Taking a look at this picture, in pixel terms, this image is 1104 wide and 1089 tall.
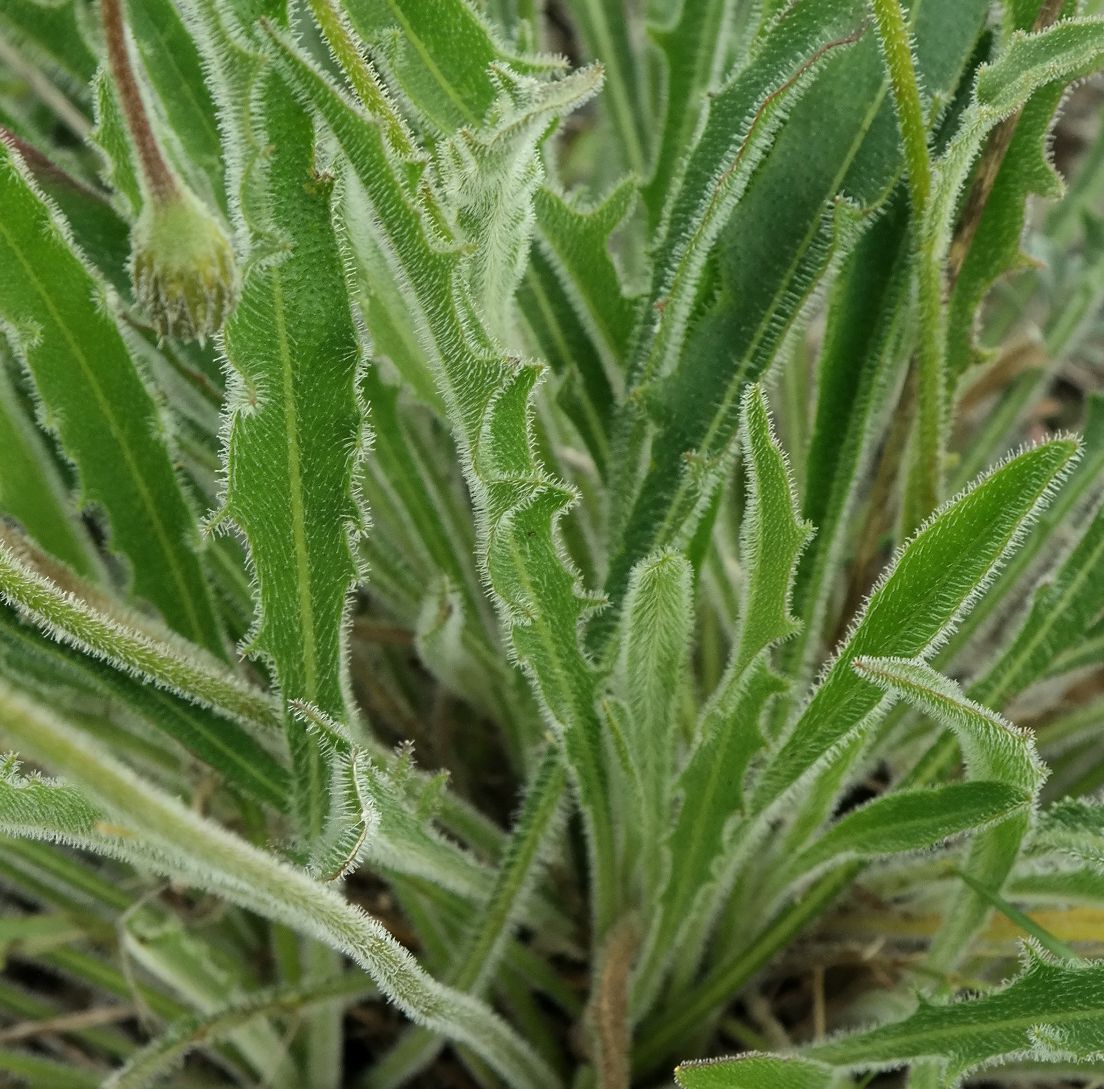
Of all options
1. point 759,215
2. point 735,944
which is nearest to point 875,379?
point 759,215

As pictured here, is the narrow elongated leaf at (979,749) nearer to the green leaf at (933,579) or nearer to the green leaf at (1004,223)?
the green leaf at (933,579)

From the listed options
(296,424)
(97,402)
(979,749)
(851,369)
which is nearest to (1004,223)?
(851,369)

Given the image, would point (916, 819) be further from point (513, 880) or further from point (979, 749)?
point (513, 880)

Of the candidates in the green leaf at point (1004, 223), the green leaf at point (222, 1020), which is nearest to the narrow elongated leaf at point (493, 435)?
the green leaf at point (222, 1020)

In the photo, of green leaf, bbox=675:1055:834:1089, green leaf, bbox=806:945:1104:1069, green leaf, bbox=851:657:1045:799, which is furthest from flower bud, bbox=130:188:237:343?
green leaf, bbox=806:945:1104:1069

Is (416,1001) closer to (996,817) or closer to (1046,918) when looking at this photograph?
(996,817)

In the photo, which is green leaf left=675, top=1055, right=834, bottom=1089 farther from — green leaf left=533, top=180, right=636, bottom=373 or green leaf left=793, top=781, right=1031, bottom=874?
green leaf left=533, top=180, right=636, bottom=373
